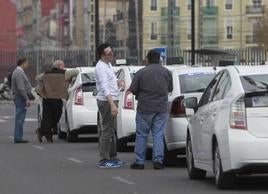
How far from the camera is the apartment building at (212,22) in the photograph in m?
88.8

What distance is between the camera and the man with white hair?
20.1 m

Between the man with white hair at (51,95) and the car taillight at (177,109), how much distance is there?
6.53 meters

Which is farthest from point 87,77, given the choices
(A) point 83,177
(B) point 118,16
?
Result: (B) point 118,16

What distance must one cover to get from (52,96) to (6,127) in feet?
21.3

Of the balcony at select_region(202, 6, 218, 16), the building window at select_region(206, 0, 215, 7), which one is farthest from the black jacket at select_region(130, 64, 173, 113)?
the building window at select_region(206, 0, 215, 7)

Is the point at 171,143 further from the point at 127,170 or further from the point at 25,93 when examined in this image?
the point at 25,93

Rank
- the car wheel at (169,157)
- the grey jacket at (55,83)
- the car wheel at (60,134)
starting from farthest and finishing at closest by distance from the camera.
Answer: the car wheel at (60,134), the grey jacket at (55,83), the car wheel at (169,157)

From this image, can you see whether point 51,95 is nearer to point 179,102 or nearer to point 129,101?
point 129,101

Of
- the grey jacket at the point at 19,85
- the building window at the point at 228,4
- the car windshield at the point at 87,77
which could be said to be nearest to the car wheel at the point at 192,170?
the car windshield at the point at 87,77

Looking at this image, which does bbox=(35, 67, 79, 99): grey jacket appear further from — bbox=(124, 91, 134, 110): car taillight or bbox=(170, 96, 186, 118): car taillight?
bbox=(170, 96, 186, 118): car taillight

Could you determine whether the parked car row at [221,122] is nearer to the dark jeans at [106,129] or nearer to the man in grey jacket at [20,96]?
the dark jeans at [106,129]

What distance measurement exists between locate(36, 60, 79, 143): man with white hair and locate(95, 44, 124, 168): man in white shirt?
5.99 m

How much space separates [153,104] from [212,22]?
78768mm

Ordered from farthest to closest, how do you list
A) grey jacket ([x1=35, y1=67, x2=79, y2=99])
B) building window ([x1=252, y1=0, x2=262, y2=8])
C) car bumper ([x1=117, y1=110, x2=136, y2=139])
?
building window ([x1=252, y1=0, x2=262, y2=8]), grey jacket ([x1=35, y1=67, x2=79, y2=99]), car bumper ([x1=117, y1=110, x2=136, y2=139])
